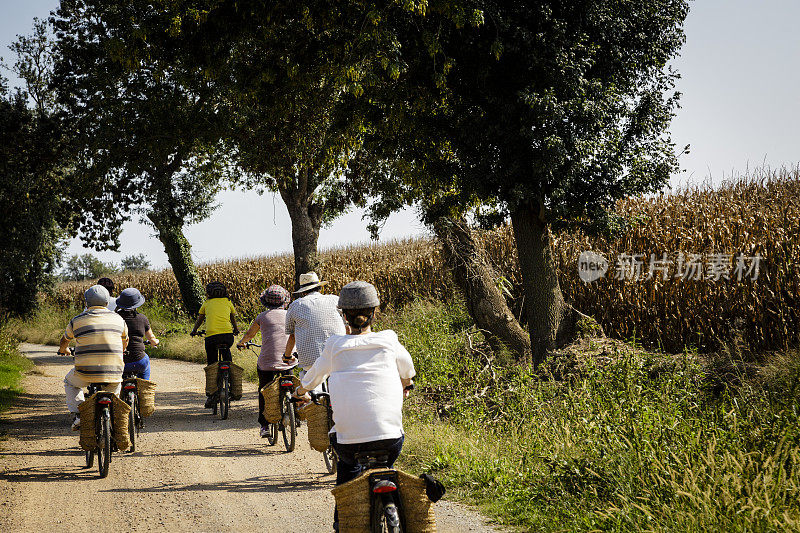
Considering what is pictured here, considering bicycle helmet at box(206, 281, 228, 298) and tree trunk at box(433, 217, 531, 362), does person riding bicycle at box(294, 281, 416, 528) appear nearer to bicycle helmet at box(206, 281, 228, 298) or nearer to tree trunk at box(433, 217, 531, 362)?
bicycle helmet at box(206, 281, 228, 298)

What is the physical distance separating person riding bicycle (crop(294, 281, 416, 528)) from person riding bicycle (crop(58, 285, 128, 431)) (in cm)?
510

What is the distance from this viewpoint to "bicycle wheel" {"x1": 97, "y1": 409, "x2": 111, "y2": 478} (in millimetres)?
8250

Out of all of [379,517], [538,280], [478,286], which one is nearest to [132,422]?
[379,517]

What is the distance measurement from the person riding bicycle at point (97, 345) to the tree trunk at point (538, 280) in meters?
7.20

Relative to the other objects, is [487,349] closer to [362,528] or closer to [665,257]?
[665,257]

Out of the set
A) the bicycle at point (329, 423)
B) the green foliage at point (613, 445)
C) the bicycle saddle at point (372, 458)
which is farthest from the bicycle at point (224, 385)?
the bicycle saddle at point (372, 458)

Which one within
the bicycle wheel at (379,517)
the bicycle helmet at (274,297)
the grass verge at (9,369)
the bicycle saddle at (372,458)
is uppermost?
the bicycle helmet at (274,297)

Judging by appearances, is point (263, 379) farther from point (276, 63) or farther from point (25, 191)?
point (25, 191)

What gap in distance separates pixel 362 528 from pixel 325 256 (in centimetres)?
2716

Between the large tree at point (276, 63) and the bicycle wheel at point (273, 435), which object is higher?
the large tree at point (276, 63)

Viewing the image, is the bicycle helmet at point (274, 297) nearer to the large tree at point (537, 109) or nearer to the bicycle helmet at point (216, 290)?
the bicycle helmet at point (216, 290)

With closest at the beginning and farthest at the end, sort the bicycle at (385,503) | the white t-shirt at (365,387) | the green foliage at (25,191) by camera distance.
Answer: the bicycle at (385,503), the white t-shirt at (365,387), the green foliage at (25,191)

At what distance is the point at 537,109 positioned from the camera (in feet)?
35.3

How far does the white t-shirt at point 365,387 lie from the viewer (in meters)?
4.49
